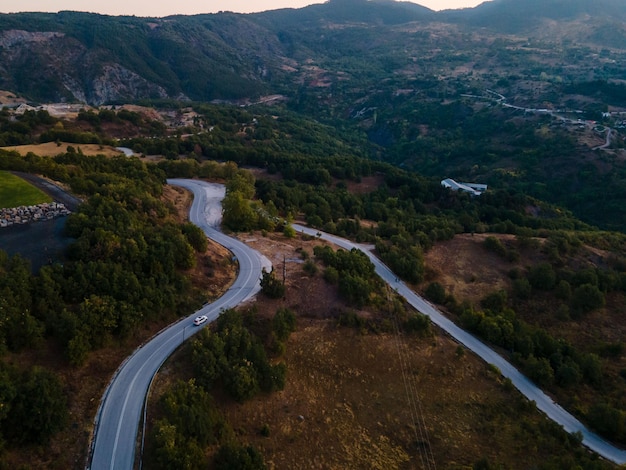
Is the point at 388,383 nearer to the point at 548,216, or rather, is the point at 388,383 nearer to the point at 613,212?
the point at 548,216

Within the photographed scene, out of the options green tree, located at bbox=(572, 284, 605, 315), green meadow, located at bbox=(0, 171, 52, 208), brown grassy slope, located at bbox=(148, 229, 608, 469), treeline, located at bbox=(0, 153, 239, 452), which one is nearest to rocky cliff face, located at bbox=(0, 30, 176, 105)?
green meadow, located at bbox=(0, 171, 52, 208)

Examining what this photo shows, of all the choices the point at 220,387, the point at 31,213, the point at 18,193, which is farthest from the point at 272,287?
the point at 18,193

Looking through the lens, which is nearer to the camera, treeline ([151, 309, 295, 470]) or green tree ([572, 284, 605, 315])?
treeline ([151, 309, 295, 470])

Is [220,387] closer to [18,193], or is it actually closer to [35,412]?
[35,412]

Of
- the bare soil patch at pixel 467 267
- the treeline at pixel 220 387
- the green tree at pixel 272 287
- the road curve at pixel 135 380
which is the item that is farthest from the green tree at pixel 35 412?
the bare soil patch at pixel 467 267

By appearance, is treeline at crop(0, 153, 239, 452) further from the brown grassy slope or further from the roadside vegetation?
the brown grassy slope
